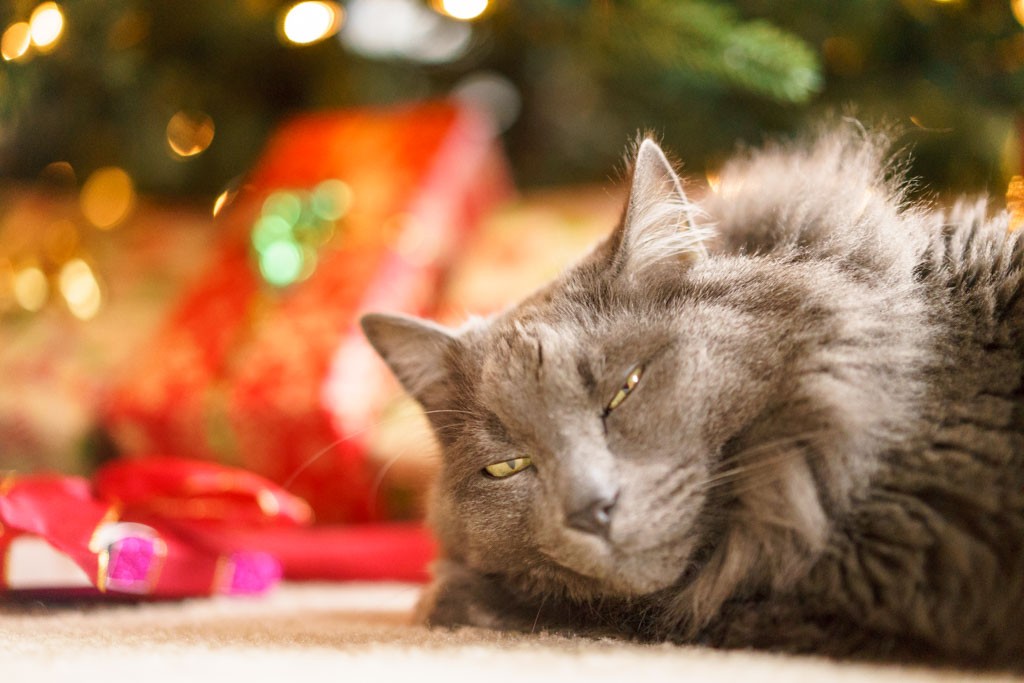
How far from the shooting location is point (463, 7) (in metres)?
1.73

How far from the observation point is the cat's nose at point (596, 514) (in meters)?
0.83

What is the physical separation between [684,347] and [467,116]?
1467 millimetres

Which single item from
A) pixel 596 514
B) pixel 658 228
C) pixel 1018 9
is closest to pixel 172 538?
pixel 596 514

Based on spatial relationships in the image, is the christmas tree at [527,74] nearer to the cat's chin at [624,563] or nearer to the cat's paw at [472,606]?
the cat's chin at [624,563]

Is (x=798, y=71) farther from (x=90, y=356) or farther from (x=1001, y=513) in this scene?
(x=90, y=356)

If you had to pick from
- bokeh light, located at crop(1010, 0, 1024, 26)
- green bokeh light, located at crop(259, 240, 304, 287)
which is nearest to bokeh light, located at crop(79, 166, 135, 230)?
green bokeh light, located at crop(259, 240, 304, 287)

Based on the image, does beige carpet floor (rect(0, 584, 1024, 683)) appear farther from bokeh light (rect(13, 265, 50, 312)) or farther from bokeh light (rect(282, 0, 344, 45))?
bokeh light (rect(282, 0, 344, 45))

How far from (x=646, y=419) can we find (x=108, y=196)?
84.5 inches

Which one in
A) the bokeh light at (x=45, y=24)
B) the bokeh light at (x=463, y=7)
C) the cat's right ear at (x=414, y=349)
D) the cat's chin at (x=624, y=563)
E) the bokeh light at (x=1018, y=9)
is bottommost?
the cat's chin at (x=624, y=563)

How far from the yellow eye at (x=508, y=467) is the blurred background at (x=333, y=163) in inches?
8.8

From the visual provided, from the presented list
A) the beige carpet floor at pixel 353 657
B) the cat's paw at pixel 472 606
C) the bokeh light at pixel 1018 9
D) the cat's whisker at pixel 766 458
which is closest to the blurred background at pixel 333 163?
the bokeh light at pixel 1018 9

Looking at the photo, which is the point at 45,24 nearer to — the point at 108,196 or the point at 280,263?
the point at 280,263

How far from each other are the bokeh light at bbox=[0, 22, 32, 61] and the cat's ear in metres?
1.25

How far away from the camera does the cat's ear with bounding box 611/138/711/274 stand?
0.96 meters
